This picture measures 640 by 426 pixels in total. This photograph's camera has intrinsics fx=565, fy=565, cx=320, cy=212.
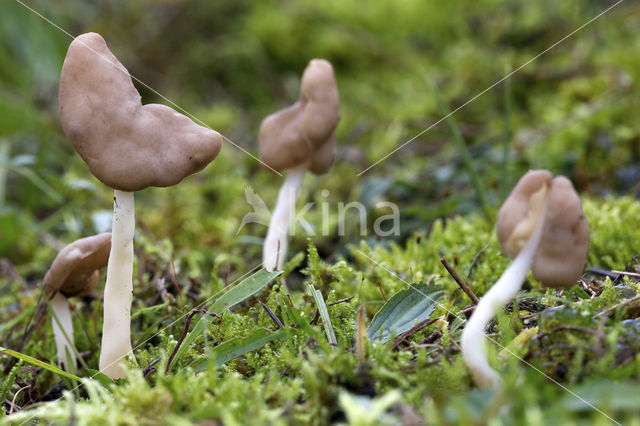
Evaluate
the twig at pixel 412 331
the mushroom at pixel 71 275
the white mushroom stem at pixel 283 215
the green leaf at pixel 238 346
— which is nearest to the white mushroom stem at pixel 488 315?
the twig at pixel 412 331

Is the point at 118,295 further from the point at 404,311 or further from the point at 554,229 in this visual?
the point at 554,229

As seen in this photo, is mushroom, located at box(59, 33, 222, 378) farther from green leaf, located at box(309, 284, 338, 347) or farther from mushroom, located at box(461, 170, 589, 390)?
mushroom, located at box(461, 170, 589, 390)

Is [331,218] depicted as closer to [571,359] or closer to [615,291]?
[615,291]

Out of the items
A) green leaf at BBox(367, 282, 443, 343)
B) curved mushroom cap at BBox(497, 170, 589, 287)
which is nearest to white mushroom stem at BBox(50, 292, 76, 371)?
green leaf at BBox(367, 282, 443, 343)

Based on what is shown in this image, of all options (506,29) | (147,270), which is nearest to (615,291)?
(147,270)

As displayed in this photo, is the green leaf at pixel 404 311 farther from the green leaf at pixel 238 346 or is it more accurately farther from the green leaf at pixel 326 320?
the green leaf at pixel 238 346

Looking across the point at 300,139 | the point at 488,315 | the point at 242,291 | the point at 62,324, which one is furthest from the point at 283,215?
the point at 488,315
